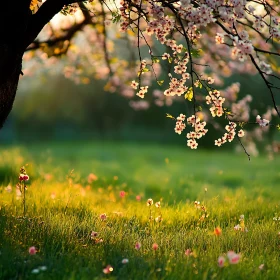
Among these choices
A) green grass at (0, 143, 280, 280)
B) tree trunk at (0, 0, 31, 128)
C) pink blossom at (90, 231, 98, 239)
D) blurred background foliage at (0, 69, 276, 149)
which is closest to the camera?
green grass at (0, 143, 280, 280)

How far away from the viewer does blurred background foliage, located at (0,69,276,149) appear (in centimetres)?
Result: 2766

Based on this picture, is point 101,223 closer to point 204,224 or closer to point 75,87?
point 204,224

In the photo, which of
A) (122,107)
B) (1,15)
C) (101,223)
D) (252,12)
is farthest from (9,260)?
(122,107)

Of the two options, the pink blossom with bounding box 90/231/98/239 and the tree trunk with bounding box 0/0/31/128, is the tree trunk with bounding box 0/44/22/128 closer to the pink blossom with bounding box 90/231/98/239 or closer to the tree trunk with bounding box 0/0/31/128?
the tree trunk with bounding box 0/0/31/128

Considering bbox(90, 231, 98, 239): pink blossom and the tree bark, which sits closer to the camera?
bbox(90, 231, 98, 239): pink blossom

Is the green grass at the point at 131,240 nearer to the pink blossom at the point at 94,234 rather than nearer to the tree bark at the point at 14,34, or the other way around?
the pink blossom at the point at 94,234

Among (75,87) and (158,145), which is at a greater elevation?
(75,87)

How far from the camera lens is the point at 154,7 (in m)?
4.86

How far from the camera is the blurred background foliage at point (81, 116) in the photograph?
90.7 feet

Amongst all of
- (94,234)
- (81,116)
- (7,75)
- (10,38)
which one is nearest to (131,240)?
(94,234)

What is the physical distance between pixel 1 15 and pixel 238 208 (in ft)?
14.6

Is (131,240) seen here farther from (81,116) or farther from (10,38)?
(81,116)

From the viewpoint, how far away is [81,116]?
93.0ft

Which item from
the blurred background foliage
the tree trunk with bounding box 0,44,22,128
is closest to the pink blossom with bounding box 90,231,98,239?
the tree trunk with bounding box 0,44,22,128
